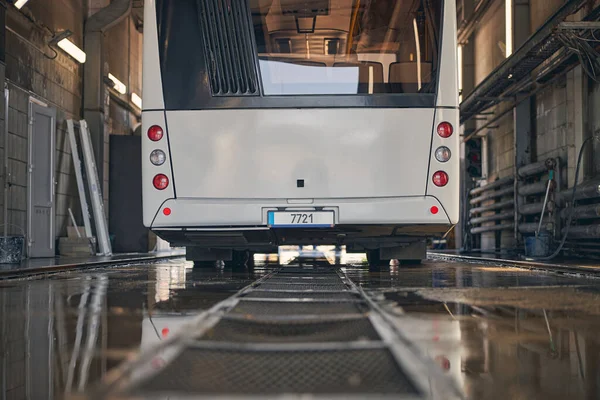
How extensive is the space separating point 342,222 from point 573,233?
6.54 meters

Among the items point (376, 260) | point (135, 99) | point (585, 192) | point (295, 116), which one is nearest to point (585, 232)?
point (585, 192)

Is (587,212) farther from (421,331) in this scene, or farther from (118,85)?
(118,85)

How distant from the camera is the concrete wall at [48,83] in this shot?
41.6 ft

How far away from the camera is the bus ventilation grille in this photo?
22.6 ft

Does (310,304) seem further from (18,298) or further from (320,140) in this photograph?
(320,140)

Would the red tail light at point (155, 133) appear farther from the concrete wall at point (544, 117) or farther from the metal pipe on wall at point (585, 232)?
the concrete wall at point (544, 117)

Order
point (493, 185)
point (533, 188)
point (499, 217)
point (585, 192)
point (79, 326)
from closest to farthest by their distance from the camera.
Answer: point (79, 326) → point (585, 192) → point (533, 188) → point (499, 217) → point (493, 185)

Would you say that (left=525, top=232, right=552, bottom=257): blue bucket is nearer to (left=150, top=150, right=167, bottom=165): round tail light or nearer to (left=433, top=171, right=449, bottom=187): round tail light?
(left=433, top=171, right=449, bottom=187): round tail light

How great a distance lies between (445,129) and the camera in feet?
22.4

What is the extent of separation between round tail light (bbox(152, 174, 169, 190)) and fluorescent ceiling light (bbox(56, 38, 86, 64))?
9.19 metres

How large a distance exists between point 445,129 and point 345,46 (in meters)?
1.21

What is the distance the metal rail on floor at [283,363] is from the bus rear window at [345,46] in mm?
4056

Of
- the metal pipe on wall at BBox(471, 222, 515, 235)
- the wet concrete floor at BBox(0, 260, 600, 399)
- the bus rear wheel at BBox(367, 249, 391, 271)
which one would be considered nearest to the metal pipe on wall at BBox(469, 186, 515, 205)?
the metal pipe on wall at BBox(471, 222, 515, 235)

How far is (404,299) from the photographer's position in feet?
13.5
